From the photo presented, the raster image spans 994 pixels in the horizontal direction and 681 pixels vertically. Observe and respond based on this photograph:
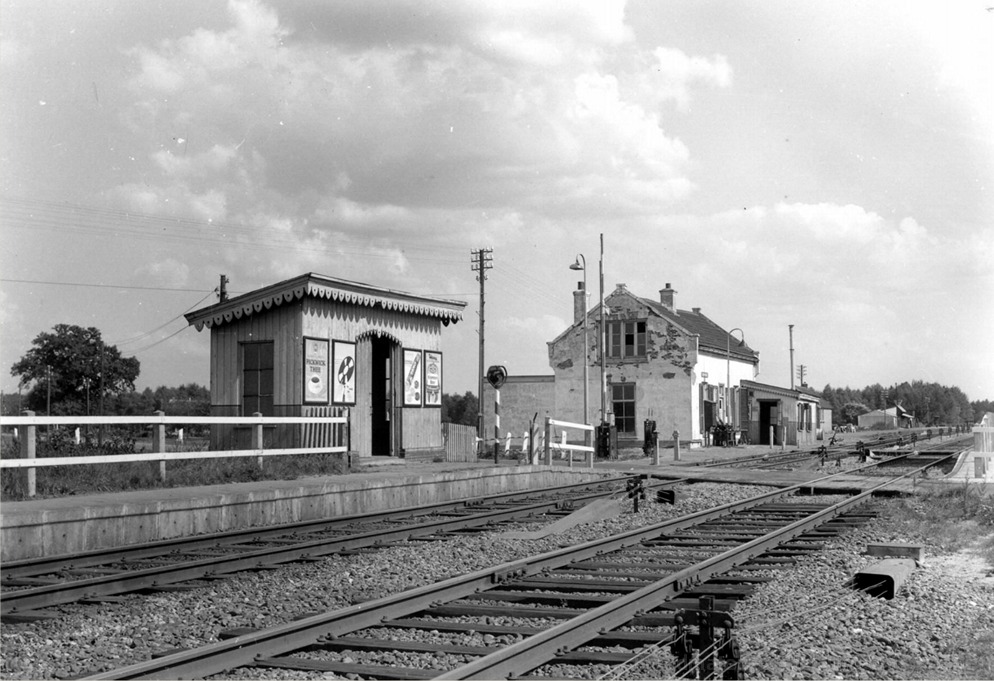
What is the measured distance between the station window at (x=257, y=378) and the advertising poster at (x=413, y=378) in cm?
291

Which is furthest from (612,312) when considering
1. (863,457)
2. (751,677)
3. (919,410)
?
(919,410)

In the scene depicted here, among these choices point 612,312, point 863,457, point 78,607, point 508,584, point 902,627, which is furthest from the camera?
point 612,312

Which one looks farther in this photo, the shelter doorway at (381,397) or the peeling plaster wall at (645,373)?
the peeling plaster wall at (645,373)

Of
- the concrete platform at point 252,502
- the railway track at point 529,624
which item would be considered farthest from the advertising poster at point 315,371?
the railway track at point 529,624

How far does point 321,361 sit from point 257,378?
132 cm

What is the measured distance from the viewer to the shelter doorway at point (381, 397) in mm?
20812

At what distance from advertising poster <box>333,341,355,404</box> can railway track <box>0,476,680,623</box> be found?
5289 millimetres

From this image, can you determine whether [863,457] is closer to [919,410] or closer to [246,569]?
[246,569]

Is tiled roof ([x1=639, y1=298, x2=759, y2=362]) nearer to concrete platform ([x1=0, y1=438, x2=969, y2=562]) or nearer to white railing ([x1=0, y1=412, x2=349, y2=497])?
Answer: concrete platform ([x1=0, y1=438, x2=969, y2=562])

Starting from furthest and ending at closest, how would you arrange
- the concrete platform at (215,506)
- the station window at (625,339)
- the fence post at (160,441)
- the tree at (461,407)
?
the tree at (461,407)
the station window at (625,339)
the fence post at (160,441)
the concrete platform at (215,506)

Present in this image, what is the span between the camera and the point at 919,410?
15100cm

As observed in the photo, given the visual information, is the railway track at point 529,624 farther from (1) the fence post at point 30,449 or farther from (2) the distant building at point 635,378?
(2) the distant building at point 635,378

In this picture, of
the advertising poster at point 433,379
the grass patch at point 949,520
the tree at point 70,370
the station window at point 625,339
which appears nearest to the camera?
the grass patch at point 949,520

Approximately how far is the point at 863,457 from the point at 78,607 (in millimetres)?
24373
